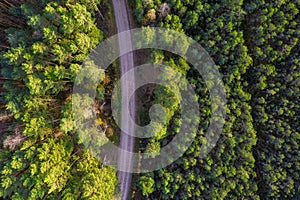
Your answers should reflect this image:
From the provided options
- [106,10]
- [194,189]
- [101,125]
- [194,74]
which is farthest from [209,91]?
[106,10]

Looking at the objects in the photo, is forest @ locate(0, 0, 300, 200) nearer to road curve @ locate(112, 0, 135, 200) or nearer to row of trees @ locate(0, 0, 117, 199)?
row of trees @ locate(0, 0, 117, 199)

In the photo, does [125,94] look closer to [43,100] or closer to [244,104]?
[43,100]

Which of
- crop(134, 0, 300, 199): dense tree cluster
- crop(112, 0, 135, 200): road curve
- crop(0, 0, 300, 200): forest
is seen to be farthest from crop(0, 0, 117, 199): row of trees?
crop(134, 0, 300, 199): dense tree cluster

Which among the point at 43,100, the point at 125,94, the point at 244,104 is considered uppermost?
the point at 244,104

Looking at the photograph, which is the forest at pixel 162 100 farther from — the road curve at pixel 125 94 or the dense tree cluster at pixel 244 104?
the road curve at pixel 125 94

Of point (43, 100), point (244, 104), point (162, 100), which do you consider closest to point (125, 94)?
point (162, 100)

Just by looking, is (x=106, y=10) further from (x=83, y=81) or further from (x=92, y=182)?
(x=92, y=182)
